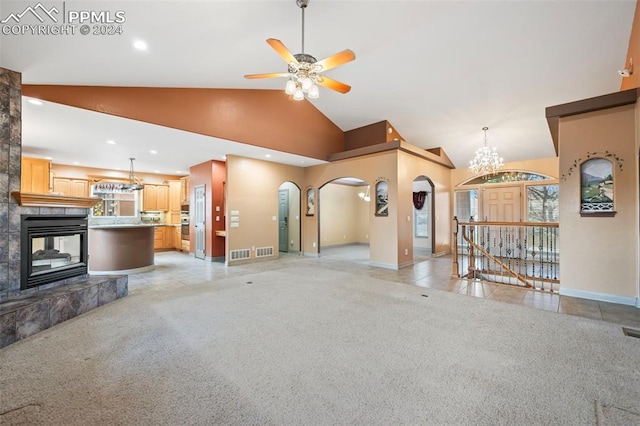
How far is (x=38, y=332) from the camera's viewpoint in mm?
2982

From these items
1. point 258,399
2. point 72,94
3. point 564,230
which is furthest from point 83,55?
point 564,230

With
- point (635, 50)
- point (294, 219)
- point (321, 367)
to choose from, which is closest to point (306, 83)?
point (321, 367)

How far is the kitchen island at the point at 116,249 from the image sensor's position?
228 inches

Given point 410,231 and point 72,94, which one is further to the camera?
point 410,231

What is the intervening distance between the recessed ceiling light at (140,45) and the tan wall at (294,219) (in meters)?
6.22

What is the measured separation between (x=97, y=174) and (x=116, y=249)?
4452mm

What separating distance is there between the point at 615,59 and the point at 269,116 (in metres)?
6.42

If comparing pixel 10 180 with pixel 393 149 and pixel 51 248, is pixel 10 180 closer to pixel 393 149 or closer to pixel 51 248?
pixel 51 248

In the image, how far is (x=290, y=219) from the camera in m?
9.48

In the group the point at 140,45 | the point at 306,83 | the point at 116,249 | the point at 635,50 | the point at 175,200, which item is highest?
the point at 635,50

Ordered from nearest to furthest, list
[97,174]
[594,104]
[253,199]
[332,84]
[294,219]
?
[332,84], [594,104], [253,199], [97,174], [294,219]

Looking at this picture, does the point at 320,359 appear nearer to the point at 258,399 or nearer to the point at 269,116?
the point at 258,399

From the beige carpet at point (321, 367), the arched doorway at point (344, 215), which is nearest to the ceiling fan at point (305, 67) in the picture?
the beige carpet at point (321, 367)

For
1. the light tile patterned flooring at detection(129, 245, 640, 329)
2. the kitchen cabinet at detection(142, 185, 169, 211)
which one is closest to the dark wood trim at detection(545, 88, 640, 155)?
the light tile patterned flooring at detection(129, 245, 640, 329)
